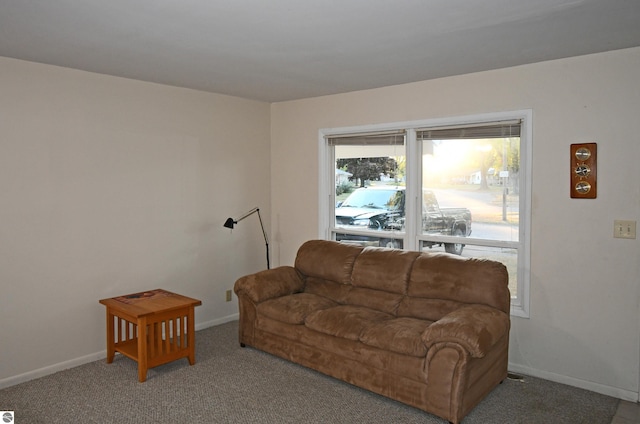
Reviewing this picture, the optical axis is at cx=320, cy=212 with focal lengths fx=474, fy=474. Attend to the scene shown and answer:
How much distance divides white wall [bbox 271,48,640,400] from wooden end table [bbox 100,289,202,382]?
2.66 meters

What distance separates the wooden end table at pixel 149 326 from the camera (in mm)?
3584

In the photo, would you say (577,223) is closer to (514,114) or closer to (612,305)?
(612,305)

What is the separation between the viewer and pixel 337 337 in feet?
11.5

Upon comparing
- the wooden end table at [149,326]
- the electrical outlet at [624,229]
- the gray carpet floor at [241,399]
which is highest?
the electrical outlet at [624,229]

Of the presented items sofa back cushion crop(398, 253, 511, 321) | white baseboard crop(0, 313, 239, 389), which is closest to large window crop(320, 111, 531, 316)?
sofa back cushion crop(398, 253, 511, 321)

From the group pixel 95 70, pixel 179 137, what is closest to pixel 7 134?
pixel 95 70

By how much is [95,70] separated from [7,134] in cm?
84

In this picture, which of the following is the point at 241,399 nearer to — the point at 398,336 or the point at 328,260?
the point at 398,336

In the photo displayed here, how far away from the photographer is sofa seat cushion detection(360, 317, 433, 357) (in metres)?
3.09

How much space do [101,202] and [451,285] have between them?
2962 millimetres

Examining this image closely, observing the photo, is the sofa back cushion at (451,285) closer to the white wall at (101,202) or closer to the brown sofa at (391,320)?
the brown sofa at (391,320)

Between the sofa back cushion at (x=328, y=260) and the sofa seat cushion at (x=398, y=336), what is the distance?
83 centimetres

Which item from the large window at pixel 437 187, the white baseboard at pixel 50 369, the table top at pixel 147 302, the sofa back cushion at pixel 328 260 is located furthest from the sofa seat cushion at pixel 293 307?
the white baseboard at pixel 50 369

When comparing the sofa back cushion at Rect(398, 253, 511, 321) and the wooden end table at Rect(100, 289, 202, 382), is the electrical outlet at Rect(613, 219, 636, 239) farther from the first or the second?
the wooden end table at Rect(100, 289, 202, 382)
